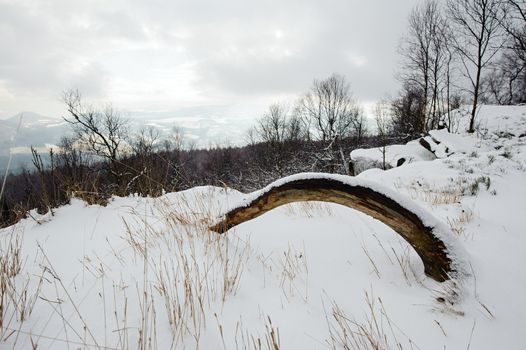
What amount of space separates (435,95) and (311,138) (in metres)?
19.6

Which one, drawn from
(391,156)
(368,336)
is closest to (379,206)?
(368,336)

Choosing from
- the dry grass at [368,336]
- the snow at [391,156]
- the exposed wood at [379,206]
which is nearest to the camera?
the dry grass at [368,336]

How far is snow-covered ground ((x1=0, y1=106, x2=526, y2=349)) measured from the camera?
1.18m

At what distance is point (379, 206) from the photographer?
1.66 metres

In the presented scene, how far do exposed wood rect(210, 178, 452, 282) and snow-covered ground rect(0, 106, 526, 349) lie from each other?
0.11 meters

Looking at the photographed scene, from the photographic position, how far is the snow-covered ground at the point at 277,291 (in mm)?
1184

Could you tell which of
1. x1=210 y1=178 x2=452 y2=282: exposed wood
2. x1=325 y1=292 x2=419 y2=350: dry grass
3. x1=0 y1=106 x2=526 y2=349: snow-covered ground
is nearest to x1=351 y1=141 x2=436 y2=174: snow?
x1=0 y1=106 x2=526 y2=349: snow-covered ground

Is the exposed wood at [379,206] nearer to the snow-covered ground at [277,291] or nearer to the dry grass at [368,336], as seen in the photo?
the snow-covered ground at [277,291]

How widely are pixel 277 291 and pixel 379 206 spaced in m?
0.90

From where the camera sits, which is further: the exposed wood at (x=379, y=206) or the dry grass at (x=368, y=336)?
the exposed wood at (x=379, y=206)

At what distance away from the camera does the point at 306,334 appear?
1246 millimetres

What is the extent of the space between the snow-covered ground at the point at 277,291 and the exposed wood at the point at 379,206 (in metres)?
0.11

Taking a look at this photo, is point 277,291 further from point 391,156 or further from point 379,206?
point 391,156

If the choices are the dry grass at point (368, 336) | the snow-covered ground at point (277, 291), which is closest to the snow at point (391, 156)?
the snow-covered ground at point (277, 291)
